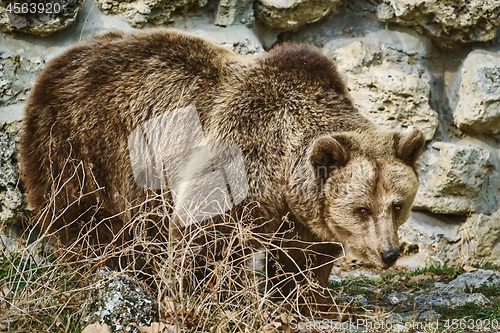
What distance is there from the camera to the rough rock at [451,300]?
5266mm

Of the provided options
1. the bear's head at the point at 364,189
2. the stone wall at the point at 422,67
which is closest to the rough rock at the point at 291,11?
the stone wall at the point at 422,67

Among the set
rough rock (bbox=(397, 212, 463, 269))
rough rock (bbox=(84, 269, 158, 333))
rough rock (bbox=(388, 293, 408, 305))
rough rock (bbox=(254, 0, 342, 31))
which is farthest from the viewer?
rough rock (bbox=(397, 212, 463, 269))

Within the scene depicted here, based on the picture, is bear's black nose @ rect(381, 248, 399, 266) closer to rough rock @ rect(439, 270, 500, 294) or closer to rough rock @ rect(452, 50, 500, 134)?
rough rock @ rect(439, 270, 500, 294)

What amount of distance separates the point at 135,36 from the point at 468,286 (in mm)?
3843

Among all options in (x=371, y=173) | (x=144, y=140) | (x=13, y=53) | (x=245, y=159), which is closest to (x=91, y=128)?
(x=144, y=140)

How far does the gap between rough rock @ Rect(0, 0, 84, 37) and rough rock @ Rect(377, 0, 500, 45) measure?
11.6 feet

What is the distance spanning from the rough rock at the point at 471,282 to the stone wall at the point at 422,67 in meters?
0.87

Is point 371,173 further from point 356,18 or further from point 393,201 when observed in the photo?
point 356,18

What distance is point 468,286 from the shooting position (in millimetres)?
5727

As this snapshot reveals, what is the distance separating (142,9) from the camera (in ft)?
21.0

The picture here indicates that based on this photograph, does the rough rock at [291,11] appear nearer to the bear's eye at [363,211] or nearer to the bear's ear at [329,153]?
the bear's ear at [329,153]

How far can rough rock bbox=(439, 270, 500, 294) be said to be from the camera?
580cm

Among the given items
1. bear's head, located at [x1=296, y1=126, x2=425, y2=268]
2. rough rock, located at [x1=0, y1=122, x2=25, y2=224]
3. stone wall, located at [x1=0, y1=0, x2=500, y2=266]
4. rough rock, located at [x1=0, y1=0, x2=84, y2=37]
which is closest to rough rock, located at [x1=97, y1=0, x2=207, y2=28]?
stone wall, located at [x1=0, y1=0, x2=500, y2=266]

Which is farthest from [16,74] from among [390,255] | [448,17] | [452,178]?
[452,178]
